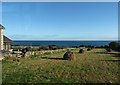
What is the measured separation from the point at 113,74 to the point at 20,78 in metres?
9.50

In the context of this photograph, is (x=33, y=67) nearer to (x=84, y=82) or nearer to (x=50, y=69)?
(x=50, y=69)

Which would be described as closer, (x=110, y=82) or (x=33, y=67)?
(x=110, y=82)

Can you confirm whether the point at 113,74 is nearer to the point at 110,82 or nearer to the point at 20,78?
the point at 110,82

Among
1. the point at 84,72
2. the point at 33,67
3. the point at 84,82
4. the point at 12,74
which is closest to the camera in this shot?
the point at 84,82

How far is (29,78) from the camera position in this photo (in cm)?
2427

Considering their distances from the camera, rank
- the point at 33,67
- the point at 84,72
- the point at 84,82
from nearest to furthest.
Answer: the point at 84,82 < the point at 84,72 < the point at 33,67

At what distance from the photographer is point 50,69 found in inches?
1125

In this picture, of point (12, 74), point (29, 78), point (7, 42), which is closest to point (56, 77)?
point (29, 78)

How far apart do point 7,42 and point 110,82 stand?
37.3 m

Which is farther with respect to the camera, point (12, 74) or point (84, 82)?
point (12, 74)

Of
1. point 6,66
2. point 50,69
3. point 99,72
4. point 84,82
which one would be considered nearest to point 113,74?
point 99,72

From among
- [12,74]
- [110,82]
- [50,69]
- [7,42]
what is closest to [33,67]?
[50,69]

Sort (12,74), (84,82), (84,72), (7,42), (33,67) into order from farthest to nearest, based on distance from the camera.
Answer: (7,42) → (33,67) → (84,72) → (12,74) → (84,82)

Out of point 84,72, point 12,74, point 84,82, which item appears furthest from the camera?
point 84,72
